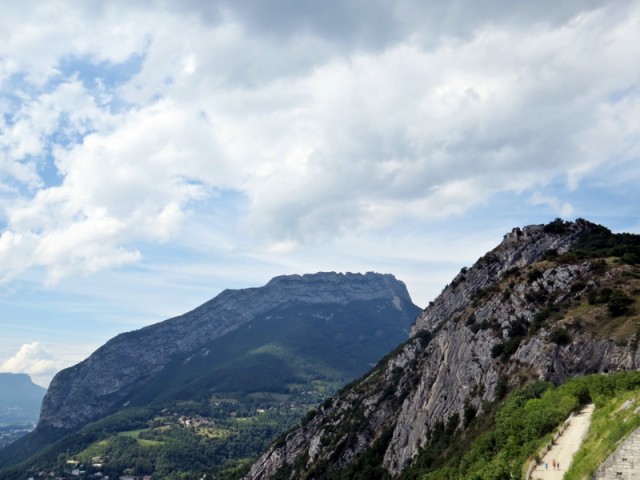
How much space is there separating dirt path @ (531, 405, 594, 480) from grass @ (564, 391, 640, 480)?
0.91 metres

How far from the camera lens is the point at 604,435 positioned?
96.1 feet

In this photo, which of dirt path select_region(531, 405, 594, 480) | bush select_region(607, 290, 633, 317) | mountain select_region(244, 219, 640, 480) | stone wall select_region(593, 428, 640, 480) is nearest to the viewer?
stone wall select_region(593, 428, 640, 480)

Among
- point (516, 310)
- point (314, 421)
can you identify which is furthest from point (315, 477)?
point (516, 310)

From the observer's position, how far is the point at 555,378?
5319 centimetres

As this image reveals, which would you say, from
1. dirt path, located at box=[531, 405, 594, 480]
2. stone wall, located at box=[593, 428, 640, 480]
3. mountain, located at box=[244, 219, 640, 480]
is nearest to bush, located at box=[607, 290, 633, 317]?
mountain, located at box=[244, 219, 640, 480]

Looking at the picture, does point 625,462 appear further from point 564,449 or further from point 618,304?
point 618,304

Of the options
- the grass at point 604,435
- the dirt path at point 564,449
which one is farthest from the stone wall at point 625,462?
the dirt path at point 564,449

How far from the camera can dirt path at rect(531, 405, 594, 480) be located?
29.8 metres

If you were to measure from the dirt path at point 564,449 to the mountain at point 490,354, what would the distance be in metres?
3.12

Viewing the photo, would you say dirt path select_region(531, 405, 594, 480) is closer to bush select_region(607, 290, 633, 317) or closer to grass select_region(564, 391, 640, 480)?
grass select_region(564, 391, 640, 480)

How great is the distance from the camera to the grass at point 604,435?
2620cm

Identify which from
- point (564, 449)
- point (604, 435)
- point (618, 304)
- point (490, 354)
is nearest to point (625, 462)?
point (604, 435)

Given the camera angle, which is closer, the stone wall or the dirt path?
the stone wall

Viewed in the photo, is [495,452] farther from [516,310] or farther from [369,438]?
[369,438]
